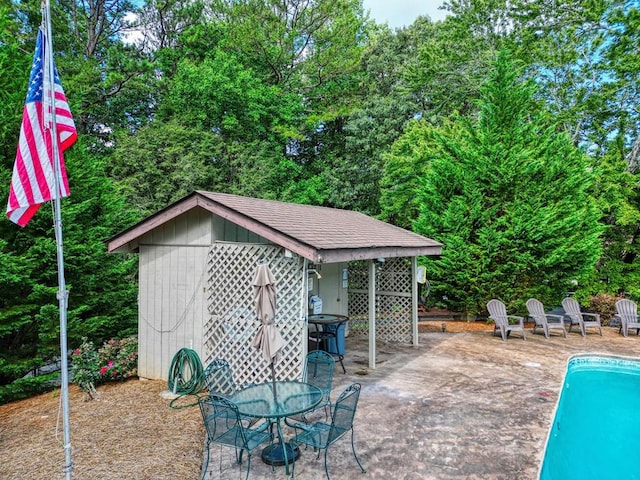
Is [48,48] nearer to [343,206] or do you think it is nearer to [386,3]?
[343,206]

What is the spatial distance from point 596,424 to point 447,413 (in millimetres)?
2481

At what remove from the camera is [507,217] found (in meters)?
11.8

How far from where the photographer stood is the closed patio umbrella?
4.16m

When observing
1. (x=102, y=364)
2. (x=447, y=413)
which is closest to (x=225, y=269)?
(x=102, y=364)

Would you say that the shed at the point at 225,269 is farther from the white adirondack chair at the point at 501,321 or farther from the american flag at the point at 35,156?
the white adirondack chair at the point at 501,321

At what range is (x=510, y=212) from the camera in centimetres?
1180

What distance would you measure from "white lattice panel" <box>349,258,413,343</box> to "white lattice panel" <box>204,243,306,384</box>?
15.2 ft

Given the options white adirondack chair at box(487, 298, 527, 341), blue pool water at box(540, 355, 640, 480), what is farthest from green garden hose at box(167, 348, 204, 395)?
white adirondack chair at box(487, 298, 527, 341)

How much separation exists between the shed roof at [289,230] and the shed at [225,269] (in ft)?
0.06

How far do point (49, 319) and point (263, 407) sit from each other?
520cm

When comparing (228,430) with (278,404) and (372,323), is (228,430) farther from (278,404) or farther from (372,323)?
(372,323)

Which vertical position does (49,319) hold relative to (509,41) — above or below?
below

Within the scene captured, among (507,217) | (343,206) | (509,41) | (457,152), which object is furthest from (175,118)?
(509,41)

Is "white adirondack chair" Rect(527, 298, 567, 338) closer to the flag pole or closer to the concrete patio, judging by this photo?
the concrete patio
